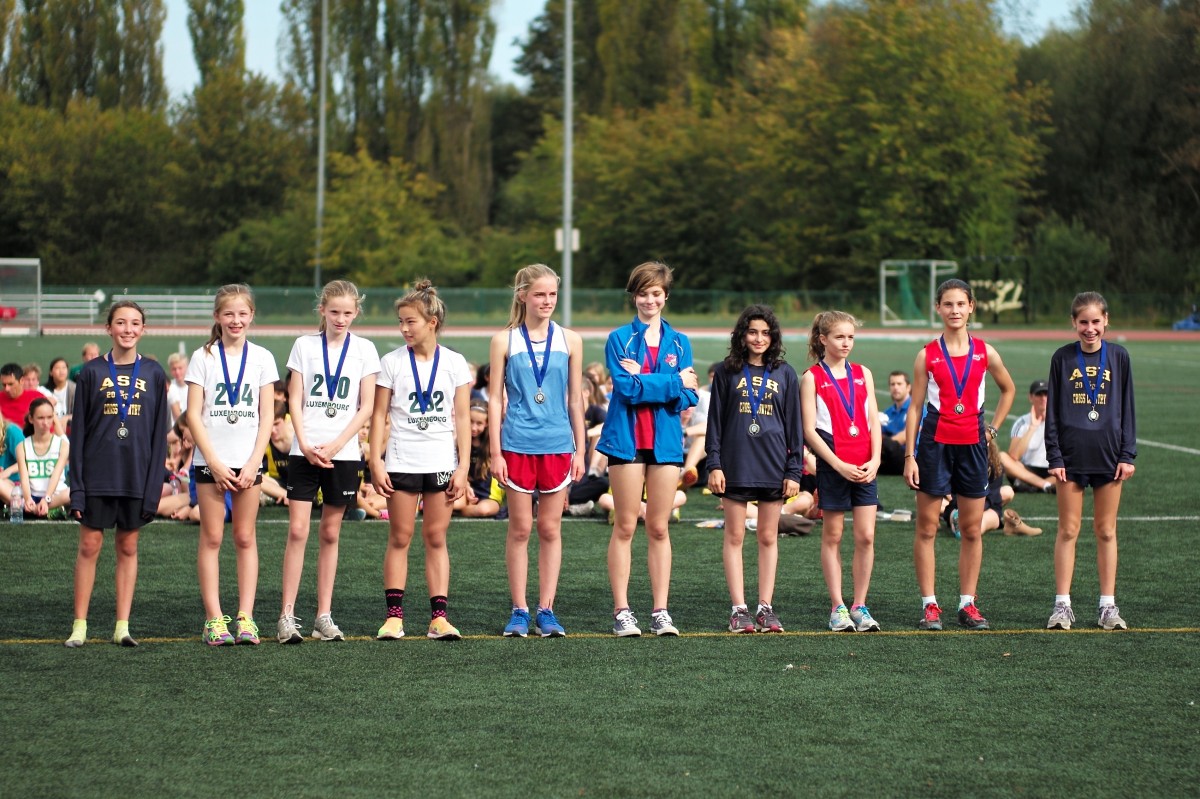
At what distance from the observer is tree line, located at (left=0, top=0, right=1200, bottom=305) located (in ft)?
187

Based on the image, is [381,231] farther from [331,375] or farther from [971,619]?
[971,619]

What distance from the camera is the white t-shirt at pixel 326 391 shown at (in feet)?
23.1

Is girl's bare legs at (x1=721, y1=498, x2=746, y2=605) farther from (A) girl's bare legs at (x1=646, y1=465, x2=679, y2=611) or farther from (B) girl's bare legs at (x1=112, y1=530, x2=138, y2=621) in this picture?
(B) girl's bare legs at (x1=112, y1=530, x2=138, y2=621)

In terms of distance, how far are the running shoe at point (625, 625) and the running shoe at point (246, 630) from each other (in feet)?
5.79

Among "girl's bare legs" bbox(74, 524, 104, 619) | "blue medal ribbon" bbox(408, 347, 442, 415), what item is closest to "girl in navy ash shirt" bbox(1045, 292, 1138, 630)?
"blue medal ribbon" bbox(408, 347, 442, 415)

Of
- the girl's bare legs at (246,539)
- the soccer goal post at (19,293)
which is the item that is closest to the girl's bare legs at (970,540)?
the girl's bare legs at (246,539)

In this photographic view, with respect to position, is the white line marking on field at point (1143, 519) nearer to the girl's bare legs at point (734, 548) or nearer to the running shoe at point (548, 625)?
the girl's bare legs at point (734, 548)

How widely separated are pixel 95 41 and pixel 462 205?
1836 cm

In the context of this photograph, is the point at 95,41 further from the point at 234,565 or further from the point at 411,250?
the point at 234,565

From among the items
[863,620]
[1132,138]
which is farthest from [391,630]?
[1132,138]

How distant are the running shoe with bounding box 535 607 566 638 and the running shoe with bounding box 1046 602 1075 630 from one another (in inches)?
98.7

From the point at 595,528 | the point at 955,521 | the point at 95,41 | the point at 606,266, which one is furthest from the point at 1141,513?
the point at 95,41

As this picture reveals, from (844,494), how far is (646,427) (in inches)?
46.0

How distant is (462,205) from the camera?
66.8 meters
